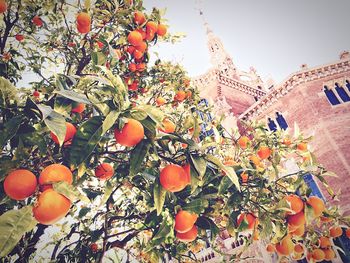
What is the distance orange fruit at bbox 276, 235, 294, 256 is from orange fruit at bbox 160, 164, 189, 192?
117cm

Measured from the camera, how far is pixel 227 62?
1244 inches

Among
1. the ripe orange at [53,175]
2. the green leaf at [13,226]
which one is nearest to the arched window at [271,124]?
the ripe orange at [53,175]

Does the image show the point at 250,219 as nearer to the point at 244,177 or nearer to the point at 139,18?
the point at 244,177

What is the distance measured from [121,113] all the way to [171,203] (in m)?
0.77

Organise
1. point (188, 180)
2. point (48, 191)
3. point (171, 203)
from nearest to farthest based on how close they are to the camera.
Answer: point (48, 191), point (188, 180), point (171, 203)

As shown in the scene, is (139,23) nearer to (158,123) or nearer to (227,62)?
(158,123)

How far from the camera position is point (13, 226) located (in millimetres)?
851

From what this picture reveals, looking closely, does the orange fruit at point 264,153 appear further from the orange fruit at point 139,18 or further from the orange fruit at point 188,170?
the orange fruit at point 139,18

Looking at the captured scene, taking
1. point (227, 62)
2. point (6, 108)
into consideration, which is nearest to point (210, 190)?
point (6, 108)

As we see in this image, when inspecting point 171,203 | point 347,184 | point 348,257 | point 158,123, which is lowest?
point 348,257

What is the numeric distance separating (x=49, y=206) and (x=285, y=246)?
1.85 m

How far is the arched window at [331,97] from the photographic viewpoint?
1451 centimetres

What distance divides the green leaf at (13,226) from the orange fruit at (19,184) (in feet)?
0.42

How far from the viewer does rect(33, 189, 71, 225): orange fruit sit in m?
0.94
